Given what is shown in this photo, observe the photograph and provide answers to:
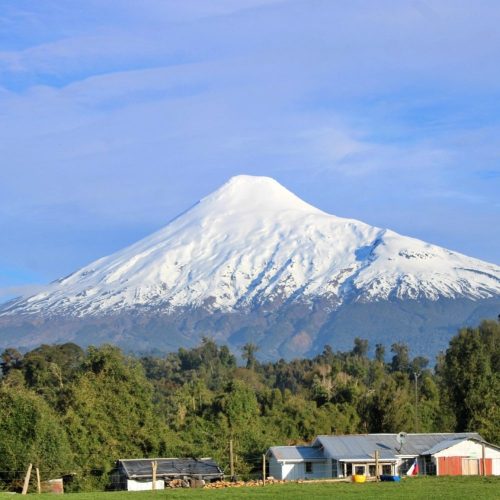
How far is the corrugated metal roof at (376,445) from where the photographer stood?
6119 centimetres

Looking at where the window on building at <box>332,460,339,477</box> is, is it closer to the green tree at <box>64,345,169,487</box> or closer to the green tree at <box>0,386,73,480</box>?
the green tree at <box>64,345,169,487</box>

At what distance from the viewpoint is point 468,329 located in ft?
264

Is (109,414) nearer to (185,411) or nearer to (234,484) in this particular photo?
(234,484)

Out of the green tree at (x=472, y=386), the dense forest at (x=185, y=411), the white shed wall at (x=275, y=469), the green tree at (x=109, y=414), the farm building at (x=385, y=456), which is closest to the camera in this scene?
the dense forest at (x=185, y=411)

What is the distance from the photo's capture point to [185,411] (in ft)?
261

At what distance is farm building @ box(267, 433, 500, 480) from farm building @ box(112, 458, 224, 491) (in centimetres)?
400

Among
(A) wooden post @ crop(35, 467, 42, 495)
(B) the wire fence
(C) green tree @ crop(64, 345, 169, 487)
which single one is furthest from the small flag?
(A) wooden post @ crop(35, 467, 42, 495)

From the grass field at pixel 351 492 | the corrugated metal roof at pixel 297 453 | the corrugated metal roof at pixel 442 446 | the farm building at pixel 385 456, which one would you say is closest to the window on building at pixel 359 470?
the farm building at pixel 385 456

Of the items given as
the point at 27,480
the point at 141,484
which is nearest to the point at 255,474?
the point at 141,484

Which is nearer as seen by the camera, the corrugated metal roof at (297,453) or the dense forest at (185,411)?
the dense forest at (185,411)

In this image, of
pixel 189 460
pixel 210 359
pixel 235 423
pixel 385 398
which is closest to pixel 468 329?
pixel 385 398

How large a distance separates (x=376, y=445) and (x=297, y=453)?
417 centimetres

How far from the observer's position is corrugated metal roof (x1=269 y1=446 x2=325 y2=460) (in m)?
62.3

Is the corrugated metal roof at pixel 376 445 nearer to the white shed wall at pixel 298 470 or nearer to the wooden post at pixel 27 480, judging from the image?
the white shed wall at pixel 298 470
